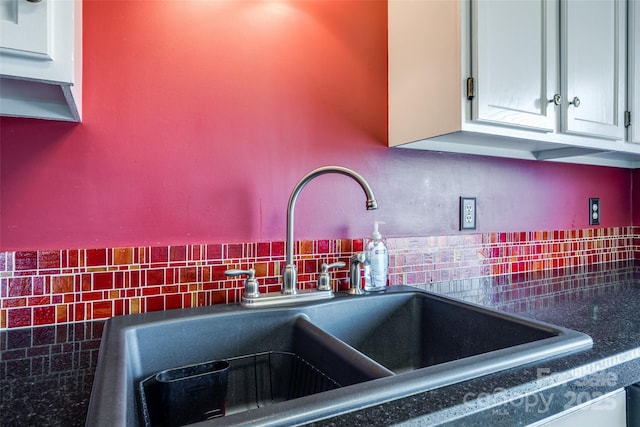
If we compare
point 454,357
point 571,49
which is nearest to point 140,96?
point 454,357

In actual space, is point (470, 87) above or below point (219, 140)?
above

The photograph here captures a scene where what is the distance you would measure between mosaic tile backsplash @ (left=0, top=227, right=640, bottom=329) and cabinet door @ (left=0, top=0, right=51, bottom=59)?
460mm

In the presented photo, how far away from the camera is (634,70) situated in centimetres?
133

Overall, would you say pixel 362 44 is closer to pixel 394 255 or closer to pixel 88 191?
pixel 394 255

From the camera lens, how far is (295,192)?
99cm

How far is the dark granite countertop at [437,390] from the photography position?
0.46m

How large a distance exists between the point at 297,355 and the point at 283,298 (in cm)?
16

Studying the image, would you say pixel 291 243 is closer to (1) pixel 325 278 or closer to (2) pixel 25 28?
(1) pixel 325 278

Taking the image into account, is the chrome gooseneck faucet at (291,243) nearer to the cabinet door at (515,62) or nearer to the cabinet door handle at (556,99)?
the cabinet door at (515,62)

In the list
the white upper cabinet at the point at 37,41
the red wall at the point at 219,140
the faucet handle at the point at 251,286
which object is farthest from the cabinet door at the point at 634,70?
the white upper cabinet at the point at 37,41

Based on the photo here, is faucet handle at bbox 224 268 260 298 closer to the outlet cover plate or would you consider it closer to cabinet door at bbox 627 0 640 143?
cabinet door at bbox 627 0 640 143

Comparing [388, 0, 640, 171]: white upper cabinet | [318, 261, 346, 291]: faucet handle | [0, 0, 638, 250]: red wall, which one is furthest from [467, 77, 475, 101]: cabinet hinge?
[318, 261, 346, 291]: faucet handle

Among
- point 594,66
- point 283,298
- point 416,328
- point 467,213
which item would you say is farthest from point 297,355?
point 594,66

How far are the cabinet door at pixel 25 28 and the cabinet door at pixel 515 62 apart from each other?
93 cm
